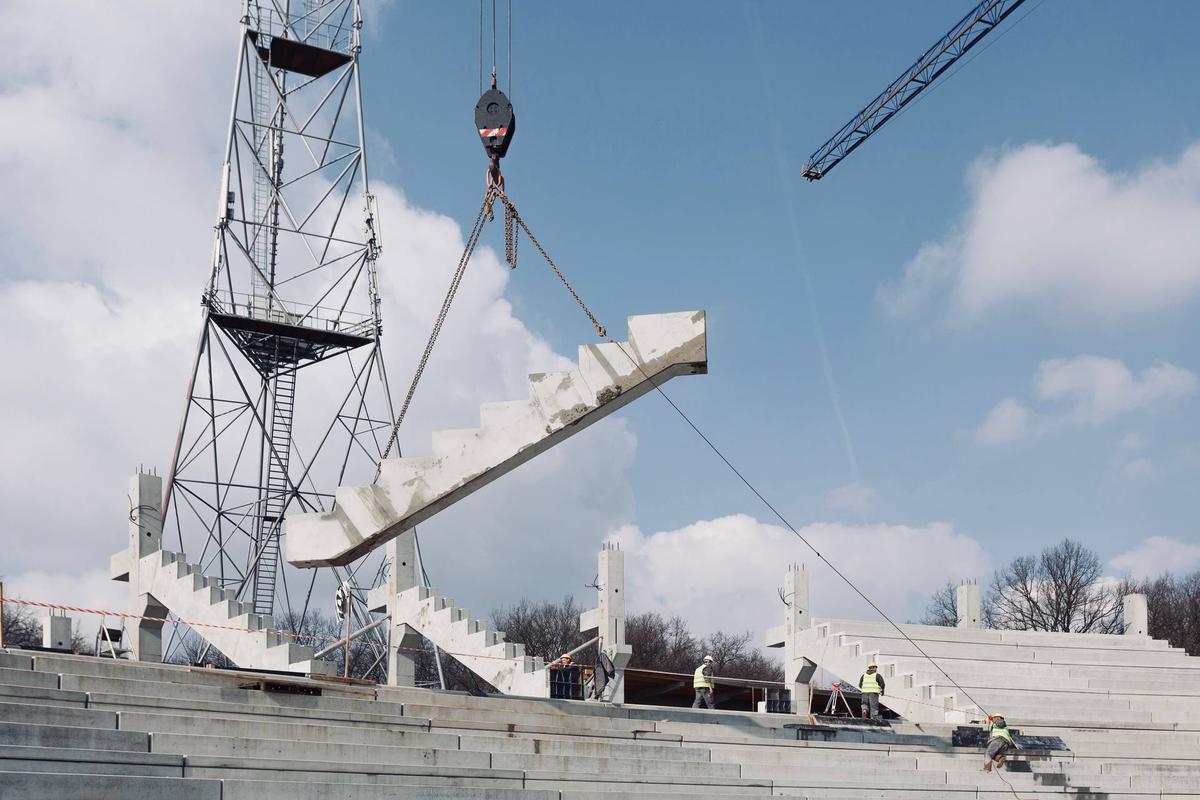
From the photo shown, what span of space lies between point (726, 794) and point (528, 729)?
3.05m

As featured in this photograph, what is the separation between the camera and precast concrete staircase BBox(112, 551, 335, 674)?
73.2ft

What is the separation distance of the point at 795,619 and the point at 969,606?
8.03 m

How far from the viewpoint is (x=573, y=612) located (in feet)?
280

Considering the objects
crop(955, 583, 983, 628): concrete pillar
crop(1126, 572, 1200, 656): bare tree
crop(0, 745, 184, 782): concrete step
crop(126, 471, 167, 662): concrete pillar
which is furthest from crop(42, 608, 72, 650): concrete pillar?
crop(1126, 572, 1200, 656): bare tree

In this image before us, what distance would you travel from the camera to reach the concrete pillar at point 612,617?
22.7 metres

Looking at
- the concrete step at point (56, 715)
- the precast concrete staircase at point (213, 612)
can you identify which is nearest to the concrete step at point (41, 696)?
the concrete step at point (56, 715)

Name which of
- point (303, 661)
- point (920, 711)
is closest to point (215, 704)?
point (303, 661)

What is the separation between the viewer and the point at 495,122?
21500mm

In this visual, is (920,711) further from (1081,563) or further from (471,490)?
(1081,563)

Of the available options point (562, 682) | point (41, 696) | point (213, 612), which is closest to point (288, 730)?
point (41, 696)

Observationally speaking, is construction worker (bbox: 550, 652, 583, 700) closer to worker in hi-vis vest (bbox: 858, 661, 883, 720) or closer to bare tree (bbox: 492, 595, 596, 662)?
worker in hi-vis vest (bbox: 858, 661, 883, 720)

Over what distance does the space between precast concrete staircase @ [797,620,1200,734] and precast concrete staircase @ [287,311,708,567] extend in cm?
1248

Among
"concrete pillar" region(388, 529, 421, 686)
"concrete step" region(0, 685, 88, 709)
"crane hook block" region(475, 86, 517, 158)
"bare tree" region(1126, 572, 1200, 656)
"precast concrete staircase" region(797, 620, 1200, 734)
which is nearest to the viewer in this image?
"concrete step" region(0, 685, 88, 709)

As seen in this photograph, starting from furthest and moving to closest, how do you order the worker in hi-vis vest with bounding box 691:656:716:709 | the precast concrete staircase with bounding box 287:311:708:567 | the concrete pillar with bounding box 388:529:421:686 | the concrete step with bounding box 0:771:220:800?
the concrete pillar with bounding box 388:529:421:686
the worker in hi-vis vest with bounding box 691:656:716:709
the precast concrete staircase with bounding box 287:311:708:567
the concrete step with bounding box 0:771:220:800
